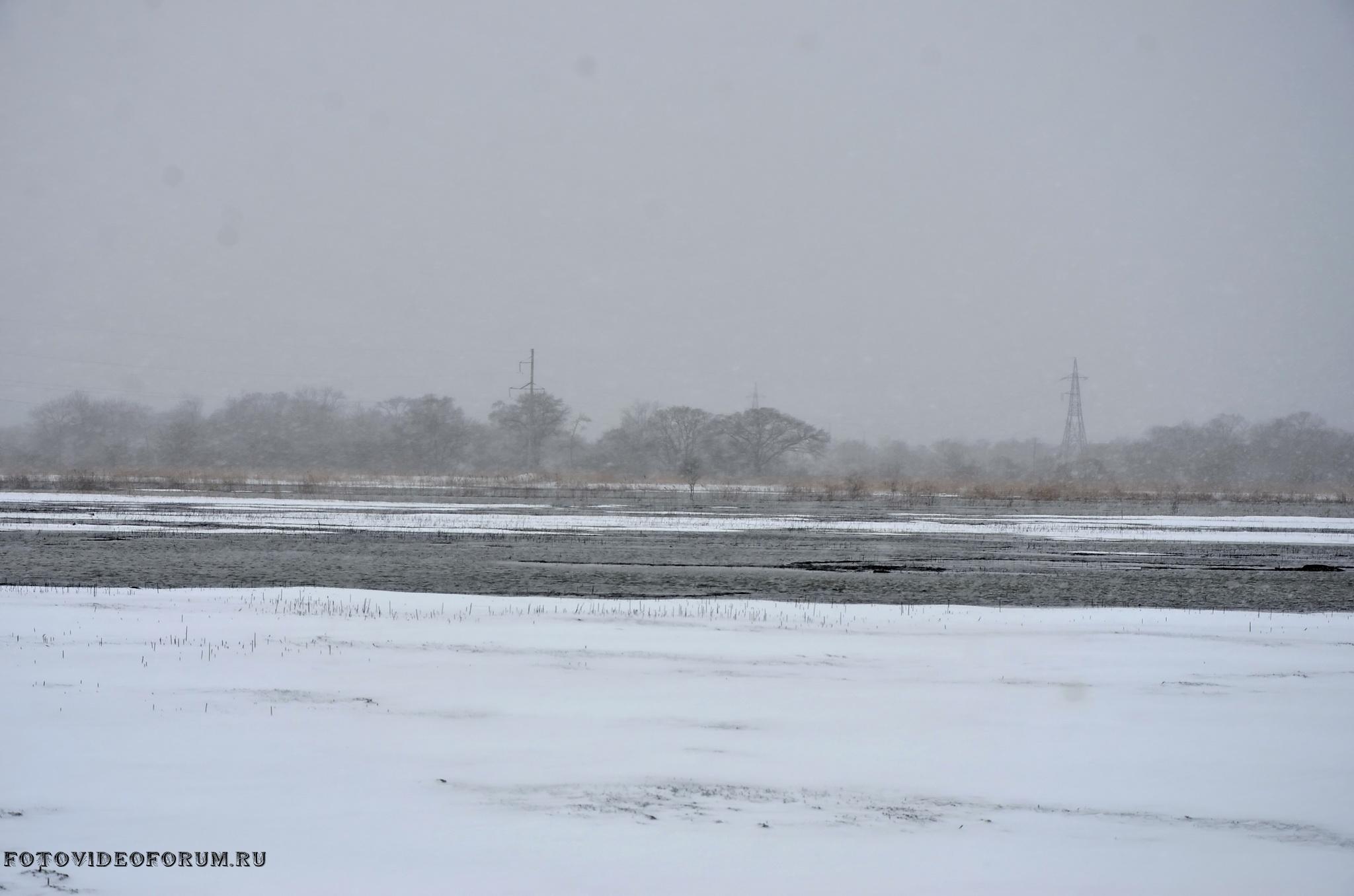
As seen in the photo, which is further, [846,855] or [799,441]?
[799,441]

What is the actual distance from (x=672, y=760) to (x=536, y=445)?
108m

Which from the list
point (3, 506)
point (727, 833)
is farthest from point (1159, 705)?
point (3, 506)

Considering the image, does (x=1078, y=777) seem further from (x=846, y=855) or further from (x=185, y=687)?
(x=185, y=687)

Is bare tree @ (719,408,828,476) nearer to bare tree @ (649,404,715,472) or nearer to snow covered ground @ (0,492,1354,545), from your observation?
bare tree @ (649,404,715,472)

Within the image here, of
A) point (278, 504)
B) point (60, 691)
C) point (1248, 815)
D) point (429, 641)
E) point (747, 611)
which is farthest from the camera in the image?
point (278, 504)

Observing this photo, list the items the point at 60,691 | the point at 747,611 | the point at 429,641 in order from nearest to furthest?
the point at 60,691 → the point at 429,641 → the point at 747,611

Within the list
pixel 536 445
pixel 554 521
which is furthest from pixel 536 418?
pixel 554 521

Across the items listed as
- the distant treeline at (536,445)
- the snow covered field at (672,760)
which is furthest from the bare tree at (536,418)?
the snow covered field at (672,760)

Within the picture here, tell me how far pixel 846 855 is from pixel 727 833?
58 cm

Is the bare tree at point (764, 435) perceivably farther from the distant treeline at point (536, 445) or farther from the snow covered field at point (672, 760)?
A: the snow covered field at point (672, 760)

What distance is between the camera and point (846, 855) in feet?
16.8

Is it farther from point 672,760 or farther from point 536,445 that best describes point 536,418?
point 672,760

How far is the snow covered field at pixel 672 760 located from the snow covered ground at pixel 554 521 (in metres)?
19.0

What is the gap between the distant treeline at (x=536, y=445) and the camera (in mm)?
109125
